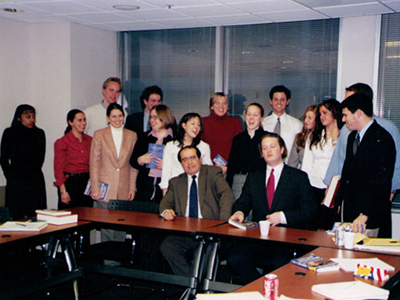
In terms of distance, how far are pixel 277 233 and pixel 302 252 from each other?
2.70 feet

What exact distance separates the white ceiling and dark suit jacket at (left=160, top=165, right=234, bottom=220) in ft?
6.42

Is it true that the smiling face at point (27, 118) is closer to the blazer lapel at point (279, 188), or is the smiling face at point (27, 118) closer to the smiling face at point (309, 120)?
the smiling face at point (309, 120)

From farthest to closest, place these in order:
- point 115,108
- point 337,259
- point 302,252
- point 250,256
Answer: point 115,108
point 302,252
point 250,256
point 337,259

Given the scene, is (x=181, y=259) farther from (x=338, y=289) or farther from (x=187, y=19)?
(x=187, y=19)

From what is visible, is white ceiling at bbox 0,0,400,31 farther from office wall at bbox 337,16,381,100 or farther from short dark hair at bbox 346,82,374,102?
short dark hair at bbox 346,82,374,102

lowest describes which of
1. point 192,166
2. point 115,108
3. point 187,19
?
point 192,166

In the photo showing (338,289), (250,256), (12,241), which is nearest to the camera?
(338,289)

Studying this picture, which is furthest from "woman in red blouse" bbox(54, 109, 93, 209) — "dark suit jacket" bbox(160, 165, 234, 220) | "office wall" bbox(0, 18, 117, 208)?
"dark suit jacket" bbox(160, 165, 234, 220)

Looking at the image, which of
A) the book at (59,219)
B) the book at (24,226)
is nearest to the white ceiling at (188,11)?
the book at (59,219)

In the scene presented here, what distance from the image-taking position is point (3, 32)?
22.4 ft

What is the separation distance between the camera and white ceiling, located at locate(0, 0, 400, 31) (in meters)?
5.71

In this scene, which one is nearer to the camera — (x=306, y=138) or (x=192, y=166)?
(x=192, y=166)

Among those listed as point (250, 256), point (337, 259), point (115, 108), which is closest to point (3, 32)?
point (115, 108)

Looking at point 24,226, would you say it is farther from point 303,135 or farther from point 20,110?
point 303,135
